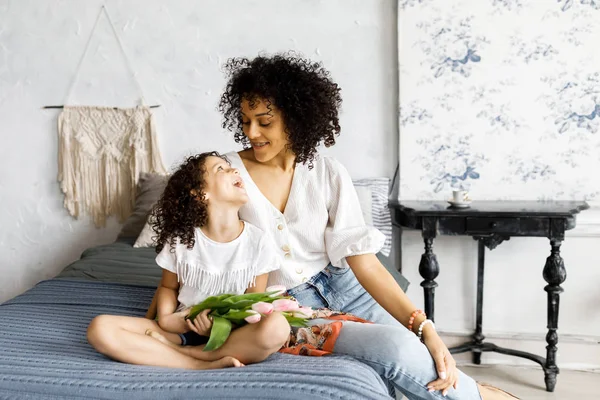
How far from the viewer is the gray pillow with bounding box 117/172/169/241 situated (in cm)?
301

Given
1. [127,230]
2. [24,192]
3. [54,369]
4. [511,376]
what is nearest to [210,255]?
[54,369]

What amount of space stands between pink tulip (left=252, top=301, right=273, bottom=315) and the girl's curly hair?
0.29 metres

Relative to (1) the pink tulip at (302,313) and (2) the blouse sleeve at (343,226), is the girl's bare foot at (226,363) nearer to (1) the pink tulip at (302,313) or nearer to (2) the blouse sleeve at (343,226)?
(1) the pink tulip at (302,313)

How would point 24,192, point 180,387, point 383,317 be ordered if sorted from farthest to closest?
point 24,192
point 383,317
point 180,387

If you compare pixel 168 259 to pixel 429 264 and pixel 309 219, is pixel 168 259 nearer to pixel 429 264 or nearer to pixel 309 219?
pixel 309 219

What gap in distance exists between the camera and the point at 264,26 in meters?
3.08

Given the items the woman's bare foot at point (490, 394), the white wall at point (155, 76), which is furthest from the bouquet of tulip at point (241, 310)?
the white wall at point (155, 76)

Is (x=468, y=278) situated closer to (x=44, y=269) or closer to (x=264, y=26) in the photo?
(x=264, y=26)

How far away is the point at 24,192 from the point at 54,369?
7.60 ft

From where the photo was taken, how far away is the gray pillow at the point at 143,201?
3012 mm

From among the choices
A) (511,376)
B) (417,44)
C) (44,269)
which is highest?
(417,44)

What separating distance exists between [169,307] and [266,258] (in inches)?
11.1

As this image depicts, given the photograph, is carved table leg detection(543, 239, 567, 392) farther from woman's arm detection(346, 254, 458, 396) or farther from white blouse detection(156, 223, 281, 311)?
white blouse detection(156, 223, 281, 311)

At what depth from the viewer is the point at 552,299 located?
2.55 m
